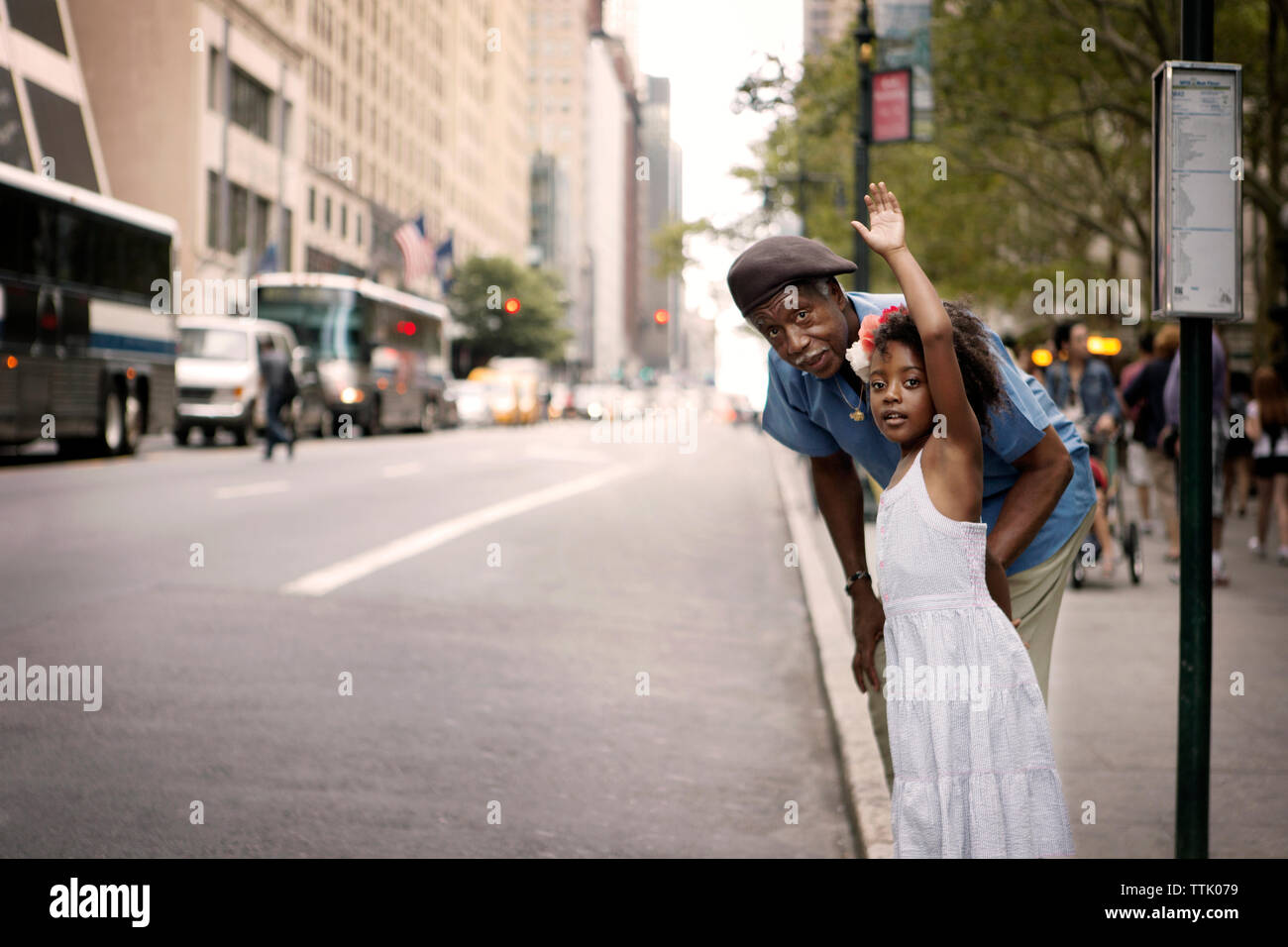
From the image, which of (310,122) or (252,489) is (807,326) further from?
(310,122)

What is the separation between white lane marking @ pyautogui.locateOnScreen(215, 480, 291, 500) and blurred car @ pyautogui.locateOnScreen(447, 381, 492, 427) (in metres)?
35.8

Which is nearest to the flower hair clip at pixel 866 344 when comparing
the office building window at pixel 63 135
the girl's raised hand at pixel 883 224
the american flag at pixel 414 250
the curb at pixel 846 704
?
the girl's raised hand at pixel 883 224

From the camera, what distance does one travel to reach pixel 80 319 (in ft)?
65.9

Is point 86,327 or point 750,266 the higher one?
point 86,327

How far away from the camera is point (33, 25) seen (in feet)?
73.7

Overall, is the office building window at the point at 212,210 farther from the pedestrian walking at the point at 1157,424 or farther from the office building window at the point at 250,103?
the pedestrian walking at the point at 1157,424

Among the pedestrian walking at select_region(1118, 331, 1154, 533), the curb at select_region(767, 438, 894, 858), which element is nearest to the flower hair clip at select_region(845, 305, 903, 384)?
the curb at select_region(767, 438, 894, 858)

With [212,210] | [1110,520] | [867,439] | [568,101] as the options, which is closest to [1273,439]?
[1110,520]

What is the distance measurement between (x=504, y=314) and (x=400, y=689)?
79.7 m

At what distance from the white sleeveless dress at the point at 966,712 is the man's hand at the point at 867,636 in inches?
26.4

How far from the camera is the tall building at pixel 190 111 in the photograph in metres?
40.5
